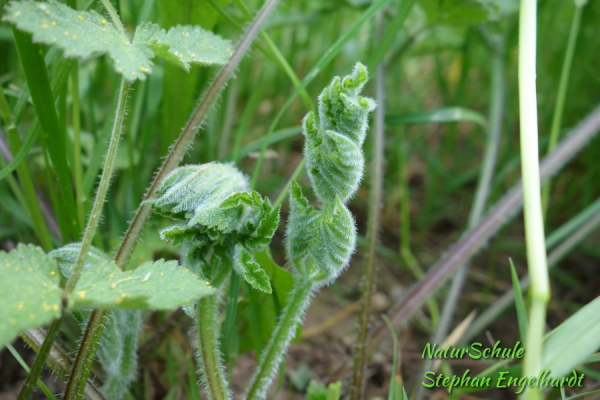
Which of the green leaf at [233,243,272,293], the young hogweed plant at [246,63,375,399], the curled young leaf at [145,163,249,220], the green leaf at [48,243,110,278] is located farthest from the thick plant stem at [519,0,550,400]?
the green leaf at [48,243,110,278]

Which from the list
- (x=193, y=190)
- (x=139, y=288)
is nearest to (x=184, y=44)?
(x=193, y=190)

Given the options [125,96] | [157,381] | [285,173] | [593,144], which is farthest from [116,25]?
[593,144]

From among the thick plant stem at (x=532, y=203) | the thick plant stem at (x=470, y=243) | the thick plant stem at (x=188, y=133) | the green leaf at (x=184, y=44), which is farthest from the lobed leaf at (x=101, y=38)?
the thick plant stem at (x=470, y=243)

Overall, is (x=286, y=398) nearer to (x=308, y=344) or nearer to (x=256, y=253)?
(x=308, y=344)

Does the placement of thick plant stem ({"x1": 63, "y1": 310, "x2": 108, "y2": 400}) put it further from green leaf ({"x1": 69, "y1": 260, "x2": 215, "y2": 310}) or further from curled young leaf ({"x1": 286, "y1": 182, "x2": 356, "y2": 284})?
curled young leaf ({"x1": 286, "y1": 182, "x2": 356, "y2": 284})

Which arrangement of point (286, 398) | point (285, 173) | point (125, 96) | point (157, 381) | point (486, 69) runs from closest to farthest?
point (125, 96), point (157, 381), point (286, 398), point (285, 173), point (486, 69)

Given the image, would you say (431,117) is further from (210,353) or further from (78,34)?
(78,34)

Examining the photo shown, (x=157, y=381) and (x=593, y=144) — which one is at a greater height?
(x=593, y=144)

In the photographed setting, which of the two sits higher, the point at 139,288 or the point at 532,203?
the point at 532,203
